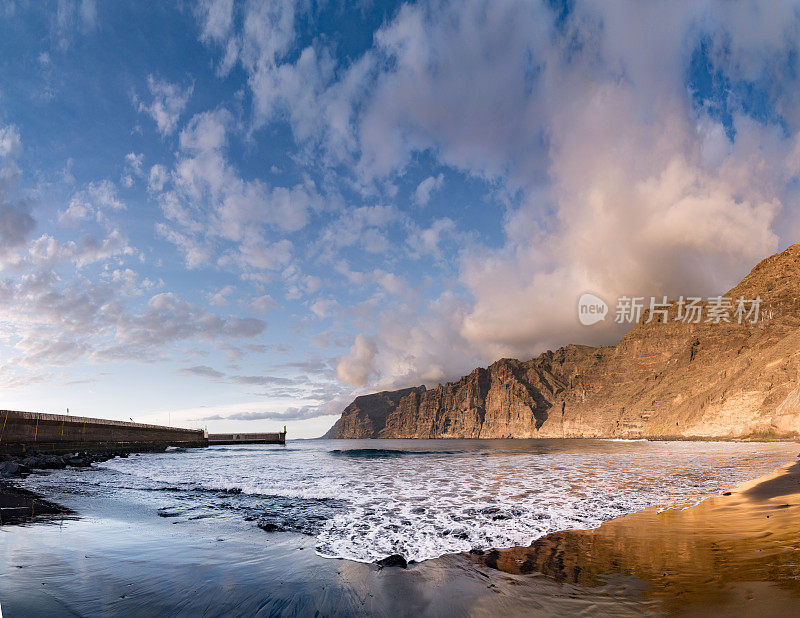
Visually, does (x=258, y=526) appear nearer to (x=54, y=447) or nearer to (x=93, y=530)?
(x=93, y=530)

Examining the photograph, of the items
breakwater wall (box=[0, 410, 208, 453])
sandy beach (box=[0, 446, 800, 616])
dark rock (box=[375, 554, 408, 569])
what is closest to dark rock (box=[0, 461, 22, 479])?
sandy beach (box=[0, 446, 800, 616])

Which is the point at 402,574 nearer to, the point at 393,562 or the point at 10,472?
the point at 393,562

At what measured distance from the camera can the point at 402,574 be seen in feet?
22.2

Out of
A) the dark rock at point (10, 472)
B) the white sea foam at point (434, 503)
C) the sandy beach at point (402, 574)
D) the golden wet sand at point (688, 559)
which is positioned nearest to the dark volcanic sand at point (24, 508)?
the sandy beach at point (402, 574)

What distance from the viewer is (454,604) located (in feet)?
17.9

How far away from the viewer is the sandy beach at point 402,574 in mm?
5250

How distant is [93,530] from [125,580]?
4660mm

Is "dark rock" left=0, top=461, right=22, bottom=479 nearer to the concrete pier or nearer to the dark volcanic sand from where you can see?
the dark volcanic sand

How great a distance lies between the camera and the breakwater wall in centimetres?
3775

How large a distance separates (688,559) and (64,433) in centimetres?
6294

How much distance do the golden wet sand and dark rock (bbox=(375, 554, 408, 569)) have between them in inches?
61.9

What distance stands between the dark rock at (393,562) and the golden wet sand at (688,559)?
157 cm

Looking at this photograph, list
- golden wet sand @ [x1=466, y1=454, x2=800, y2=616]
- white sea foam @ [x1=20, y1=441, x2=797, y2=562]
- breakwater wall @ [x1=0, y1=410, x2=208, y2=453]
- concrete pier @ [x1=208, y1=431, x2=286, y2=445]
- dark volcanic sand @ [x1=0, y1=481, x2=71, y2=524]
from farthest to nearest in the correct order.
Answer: concrete pier @ [x1=208, y1=431, x2=286, y2=445] < breakwater wall @ [x1=0, y1=410, x2=208, y2=453] < dark volcanic sand @ [x1=0, y1=481, x2=71, y2=524] < white sea foam @ [x1=20, y1=441, x2=797, y2=562] < golden wet sand @ [x1=466, y1=454, x2=800, y2=616]

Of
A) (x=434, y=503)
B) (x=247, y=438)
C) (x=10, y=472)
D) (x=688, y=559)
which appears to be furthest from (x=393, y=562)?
(x=247, y=438)
